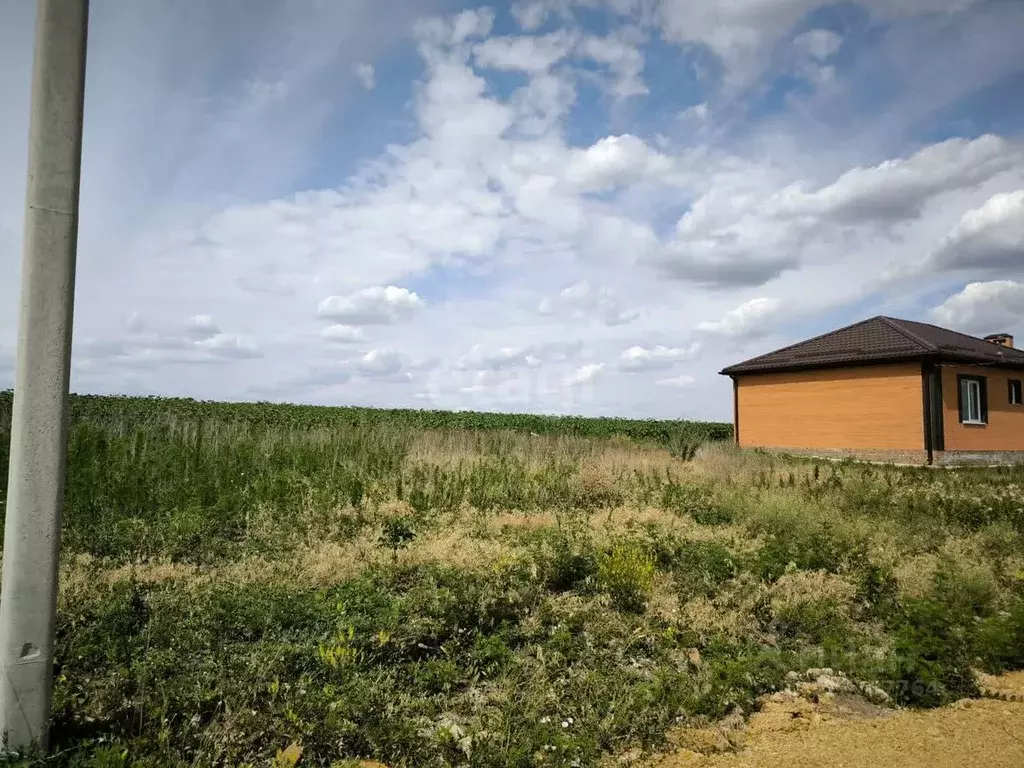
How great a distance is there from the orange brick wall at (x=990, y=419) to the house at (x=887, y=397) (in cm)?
3

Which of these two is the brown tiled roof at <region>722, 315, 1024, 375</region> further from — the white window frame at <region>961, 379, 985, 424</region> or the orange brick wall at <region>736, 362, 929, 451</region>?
the white window frame at <region>961, 379, 985, 424</region>

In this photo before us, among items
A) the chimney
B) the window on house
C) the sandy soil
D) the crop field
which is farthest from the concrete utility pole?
the chimney

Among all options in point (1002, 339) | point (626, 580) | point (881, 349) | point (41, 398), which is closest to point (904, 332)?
point (881, 349)

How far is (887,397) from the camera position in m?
20.5

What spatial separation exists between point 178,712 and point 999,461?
24540 millimetres

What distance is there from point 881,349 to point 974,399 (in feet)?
12.2

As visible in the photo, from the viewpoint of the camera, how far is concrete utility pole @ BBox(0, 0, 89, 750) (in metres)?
2.68

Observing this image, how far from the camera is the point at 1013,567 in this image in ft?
22.1

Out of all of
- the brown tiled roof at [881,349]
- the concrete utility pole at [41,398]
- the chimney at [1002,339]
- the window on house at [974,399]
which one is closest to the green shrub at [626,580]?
the concrete utility pole at [41,398]

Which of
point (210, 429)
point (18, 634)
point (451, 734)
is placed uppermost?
point (210, 429)

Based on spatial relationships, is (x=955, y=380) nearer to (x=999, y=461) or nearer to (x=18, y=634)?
(x=999, y=461)

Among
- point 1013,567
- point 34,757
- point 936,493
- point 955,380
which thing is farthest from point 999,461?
point 34,757

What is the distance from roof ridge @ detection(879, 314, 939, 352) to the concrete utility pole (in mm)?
21304

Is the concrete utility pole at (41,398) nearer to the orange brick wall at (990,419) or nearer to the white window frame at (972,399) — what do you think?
the orange brick wall at (990,419)
